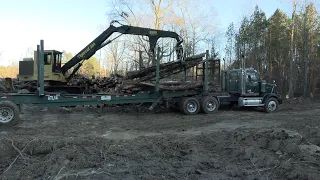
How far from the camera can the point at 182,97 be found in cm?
1523

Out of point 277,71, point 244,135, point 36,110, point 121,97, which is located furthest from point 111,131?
point 277,71

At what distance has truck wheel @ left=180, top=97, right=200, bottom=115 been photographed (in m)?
14.8

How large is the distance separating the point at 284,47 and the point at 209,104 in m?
21.8

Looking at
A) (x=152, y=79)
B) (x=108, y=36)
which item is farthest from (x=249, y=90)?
(x=108, y=36)

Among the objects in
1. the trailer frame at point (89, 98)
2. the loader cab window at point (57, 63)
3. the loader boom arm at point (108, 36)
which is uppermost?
the loader boom arm at point (108, 36)

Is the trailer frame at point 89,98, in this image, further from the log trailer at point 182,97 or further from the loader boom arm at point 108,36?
the loader boom arm at point 108,36

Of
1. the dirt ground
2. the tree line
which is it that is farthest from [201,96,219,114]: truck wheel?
the tree line

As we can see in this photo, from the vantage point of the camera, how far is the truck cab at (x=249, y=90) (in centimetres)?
1642

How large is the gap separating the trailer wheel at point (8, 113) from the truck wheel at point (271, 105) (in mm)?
12937

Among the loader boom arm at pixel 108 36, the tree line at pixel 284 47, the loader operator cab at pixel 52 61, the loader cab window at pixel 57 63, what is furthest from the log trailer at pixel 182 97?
the tree line at pixel 284 47

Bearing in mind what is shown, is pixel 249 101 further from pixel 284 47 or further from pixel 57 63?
pixel 284 47

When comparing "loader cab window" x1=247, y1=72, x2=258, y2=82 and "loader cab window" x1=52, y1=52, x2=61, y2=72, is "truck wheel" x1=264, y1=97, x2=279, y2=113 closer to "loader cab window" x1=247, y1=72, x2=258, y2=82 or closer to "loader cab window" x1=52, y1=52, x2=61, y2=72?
"loader cab window" x1=247, y1=72, x2=258, y2=82

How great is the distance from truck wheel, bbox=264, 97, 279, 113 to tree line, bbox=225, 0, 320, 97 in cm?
987

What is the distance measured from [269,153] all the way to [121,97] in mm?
8277
